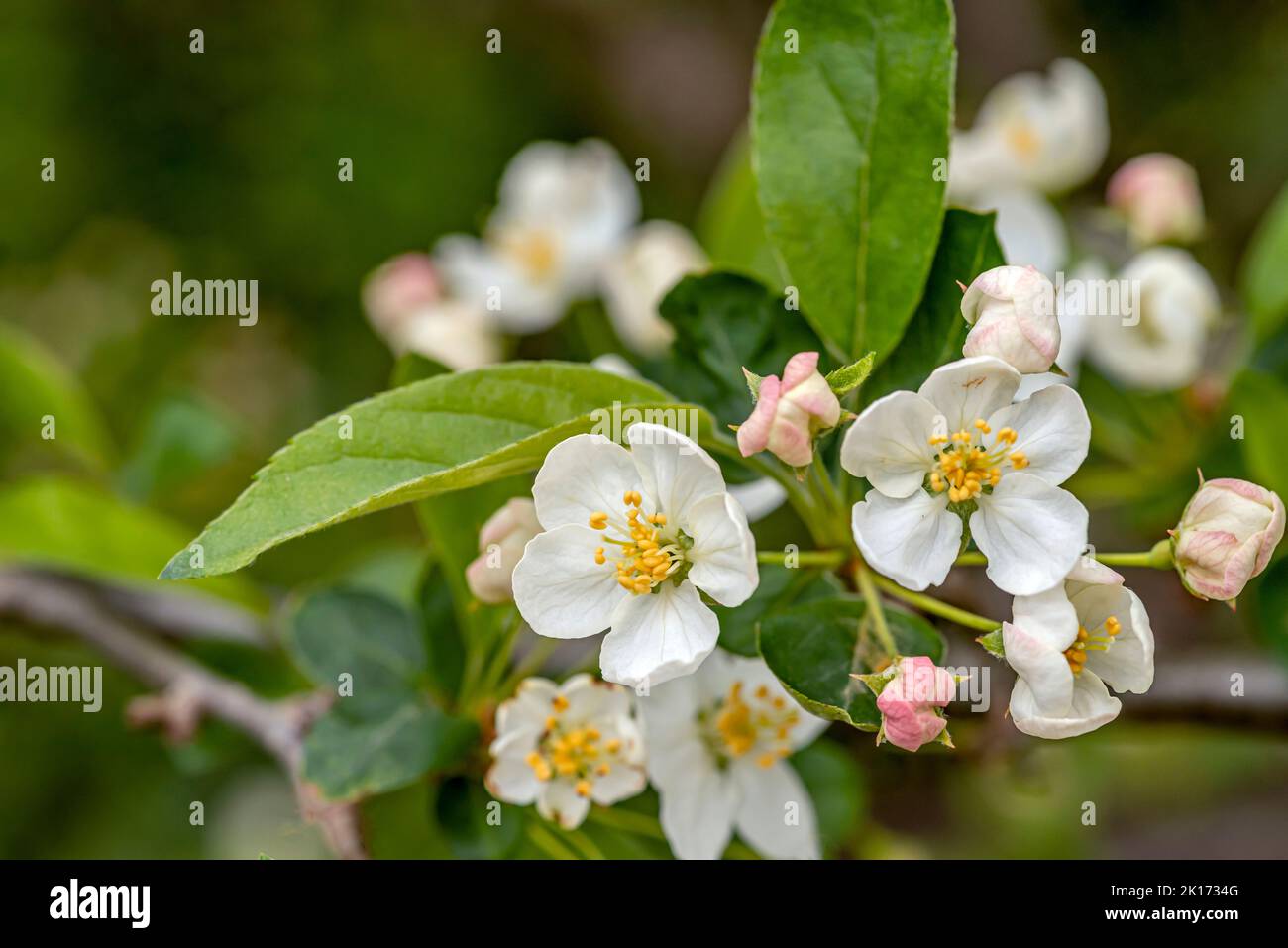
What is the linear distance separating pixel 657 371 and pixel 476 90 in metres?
2.55

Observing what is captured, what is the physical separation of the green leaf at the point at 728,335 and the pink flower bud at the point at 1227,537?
37cm

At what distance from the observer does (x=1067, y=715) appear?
0.86 meters

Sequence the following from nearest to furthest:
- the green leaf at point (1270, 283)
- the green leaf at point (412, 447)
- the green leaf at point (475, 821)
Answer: the green leaf at point (412, 447)
the green leaf at point (475, 821)
the green leaf at point (1270, 283)

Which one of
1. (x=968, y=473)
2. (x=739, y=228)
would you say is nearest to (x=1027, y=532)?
(x=968, y=473)

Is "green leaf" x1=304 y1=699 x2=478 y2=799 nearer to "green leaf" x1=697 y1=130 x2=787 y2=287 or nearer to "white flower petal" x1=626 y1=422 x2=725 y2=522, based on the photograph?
"white flower petal" x1=626 y1=422 x2=725 y2=522

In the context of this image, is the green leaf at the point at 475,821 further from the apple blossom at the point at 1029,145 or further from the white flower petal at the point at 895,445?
the apple blossom at the point at 1029,145

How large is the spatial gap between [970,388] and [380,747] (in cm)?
65

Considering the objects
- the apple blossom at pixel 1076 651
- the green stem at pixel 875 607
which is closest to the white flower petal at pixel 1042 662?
the apple blossom at pixel 1076 651

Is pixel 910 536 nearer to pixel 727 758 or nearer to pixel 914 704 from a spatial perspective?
pixel 914 704

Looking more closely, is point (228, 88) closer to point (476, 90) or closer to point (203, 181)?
point (203, 181)

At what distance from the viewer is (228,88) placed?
3275 millimetres

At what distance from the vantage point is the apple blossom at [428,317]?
5.76ft

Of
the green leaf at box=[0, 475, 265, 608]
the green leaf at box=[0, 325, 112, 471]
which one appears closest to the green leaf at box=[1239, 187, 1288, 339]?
the green leaf at box=[0, 475, 265, 608]

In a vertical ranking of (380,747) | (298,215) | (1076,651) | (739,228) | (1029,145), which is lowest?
(380,747)
